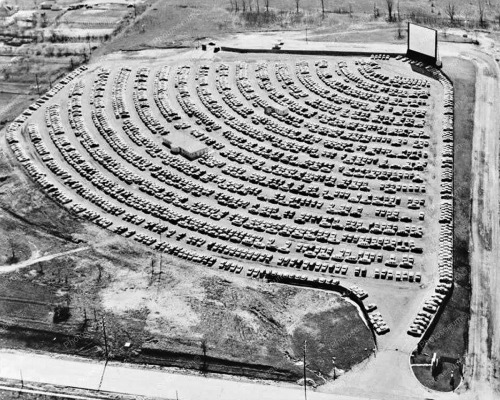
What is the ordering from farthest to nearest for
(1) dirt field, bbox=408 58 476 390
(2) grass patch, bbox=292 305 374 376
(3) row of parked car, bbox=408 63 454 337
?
(3) row of parked car, bbox=408 63 454 337 < (2) grass patch, bbox=292 305 374 376 < (1) dirt field, bbox=408 58 476 390

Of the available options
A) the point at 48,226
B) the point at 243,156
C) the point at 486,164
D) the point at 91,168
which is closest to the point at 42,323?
the point at 48,226

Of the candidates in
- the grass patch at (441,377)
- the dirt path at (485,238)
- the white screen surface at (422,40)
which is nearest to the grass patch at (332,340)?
the grass patch at (441,377)

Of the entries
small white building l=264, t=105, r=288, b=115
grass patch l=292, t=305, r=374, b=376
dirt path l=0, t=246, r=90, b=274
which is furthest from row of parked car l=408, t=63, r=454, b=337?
dirt path l=0, t=246, r=90, b=274

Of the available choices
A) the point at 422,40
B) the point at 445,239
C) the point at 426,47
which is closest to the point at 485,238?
the point at 445,239

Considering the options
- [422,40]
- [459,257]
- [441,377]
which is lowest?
[441,377]

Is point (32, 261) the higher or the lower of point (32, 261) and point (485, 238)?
the lower

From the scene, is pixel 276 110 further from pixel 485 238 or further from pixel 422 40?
pixel 485 238

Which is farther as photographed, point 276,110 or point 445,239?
point 276,110

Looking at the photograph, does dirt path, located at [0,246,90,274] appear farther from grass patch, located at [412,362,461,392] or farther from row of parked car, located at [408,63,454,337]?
grass patch, located at [412,362,461,392]
